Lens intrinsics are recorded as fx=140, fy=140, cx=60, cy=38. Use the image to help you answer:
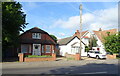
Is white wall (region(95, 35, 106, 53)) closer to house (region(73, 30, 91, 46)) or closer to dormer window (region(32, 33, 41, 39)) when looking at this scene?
house (region(73, 30, 91, 46))

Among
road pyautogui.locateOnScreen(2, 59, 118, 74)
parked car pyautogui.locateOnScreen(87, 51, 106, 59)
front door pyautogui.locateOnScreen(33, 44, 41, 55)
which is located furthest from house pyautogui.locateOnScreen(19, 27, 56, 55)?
road pyautogui.locateOnScreen(2, 59, 118, 74)

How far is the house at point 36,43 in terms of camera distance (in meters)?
28.6

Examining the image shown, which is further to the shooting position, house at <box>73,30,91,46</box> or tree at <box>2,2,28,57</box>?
house at <box>73,30,91,46</box>

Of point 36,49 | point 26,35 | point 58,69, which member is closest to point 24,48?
point 36,49

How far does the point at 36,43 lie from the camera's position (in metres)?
29.0

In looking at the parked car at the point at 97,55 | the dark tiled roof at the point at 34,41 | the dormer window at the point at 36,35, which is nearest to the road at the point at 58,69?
the parked car at the point at 97,55

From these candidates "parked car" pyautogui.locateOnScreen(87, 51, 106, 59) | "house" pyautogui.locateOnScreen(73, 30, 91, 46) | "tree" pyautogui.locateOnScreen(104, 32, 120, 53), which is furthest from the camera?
"house" pyautogui.locateOnScreen(73, 30, 91, 46)

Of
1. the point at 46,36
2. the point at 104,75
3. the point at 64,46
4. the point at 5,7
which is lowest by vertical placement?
the point at 104,75

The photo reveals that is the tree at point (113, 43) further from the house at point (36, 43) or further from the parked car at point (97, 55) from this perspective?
the house at point (36, 43)

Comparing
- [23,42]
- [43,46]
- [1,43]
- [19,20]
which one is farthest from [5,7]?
[43,46]

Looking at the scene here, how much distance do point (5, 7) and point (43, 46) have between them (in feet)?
42.5

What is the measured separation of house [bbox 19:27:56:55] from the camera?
28.6 m

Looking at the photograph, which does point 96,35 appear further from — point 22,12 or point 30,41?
point 22,12

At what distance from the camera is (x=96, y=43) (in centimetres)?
4100
